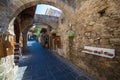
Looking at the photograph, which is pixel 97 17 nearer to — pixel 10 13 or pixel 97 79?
pixel 97 79

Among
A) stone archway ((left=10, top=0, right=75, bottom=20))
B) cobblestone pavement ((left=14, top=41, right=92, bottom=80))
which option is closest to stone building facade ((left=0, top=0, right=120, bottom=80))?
stone archway ((left=10, top=0, right=75, bottom=20))

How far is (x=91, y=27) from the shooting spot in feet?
10.1

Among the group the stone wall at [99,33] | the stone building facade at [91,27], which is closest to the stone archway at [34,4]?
the stone building facade at [91,27]

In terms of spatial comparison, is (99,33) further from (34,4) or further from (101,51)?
(34,4)

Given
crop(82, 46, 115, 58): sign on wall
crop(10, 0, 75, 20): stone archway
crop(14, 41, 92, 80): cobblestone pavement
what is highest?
crop(10, 0, 75, 20): stone archway

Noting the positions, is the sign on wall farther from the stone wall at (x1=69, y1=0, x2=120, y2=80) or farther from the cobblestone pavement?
the cobblestone pavement

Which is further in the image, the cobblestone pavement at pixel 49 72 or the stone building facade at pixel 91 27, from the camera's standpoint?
the cobblestone pavement at pixel 49 72

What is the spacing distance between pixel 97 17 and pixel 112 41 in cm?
79

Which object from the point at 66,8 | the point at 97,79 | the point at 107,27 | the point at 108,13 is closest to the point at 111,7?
the point at 108,13

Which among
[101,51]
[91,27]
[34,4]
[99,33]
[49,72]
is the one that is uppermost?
[34,4]

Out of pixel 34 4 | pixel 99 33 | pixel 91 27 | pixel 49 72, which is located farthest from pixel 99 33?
pixel 34 4

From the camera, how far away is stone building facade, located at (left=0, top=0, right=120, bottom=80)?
7.17 ft

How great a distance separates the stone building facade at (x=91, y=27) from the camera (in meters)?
2.19

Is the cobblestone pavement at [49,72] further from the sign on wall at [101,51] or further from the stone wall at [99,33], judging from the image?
the sign on wall at [101,51]
